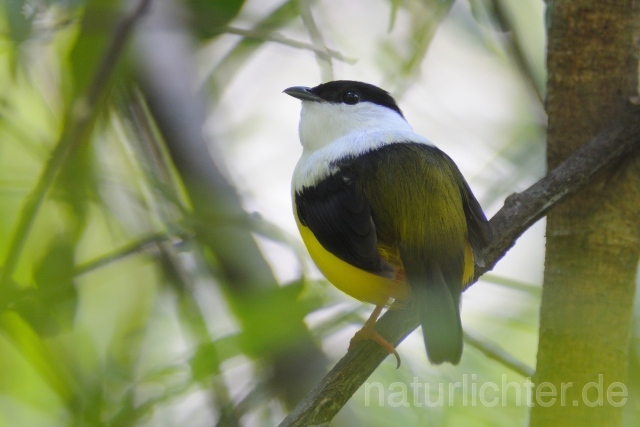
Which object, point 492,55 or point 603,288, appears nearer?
point 603,288

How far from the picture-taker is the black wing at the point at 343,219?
2.35 meters

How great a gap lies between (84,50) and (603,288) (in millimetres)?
1992

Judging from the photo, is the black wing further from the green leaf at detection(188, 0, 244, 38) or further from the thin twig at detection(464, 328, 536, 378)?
the green leaf at detection(188, 0, 244, 38)

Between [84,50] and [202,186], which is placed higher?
[84,50]

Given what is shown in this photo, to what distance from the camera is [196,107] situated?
112 inches

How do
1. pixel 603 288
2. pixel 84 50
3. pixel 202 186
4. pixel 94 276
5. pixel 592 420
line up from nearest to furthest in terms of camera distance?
1. pixel 592 420
2. pixel 603 288
3. pixel 202 186
4. pixel 84 50
5. pixel 94 276

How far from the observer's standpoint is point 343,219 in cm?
244

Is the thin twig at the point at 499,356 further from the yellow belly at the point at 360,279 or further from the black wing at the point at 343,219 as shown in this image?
the black wing at the point at 343,219

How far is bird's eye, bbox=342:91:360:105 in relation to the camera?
10.8 feet

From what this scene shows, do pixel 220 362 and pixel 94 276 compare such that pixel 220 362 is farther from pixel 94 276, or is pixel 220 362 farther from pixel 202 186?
pixel 94 276

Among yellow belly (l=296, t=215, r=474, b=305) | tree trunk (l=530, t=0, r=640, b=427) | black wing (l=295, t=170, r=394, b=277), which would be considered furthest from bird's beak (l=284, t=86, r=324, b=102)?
tree trunk (l=530, t=0, r=640, b=427)

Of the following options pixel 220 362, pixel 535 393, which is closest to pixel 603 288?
pixel 535 393

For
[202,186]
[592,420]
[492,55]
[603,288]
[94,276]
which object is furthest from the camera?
[492,55]

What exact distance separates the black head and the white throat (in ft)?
0.09
